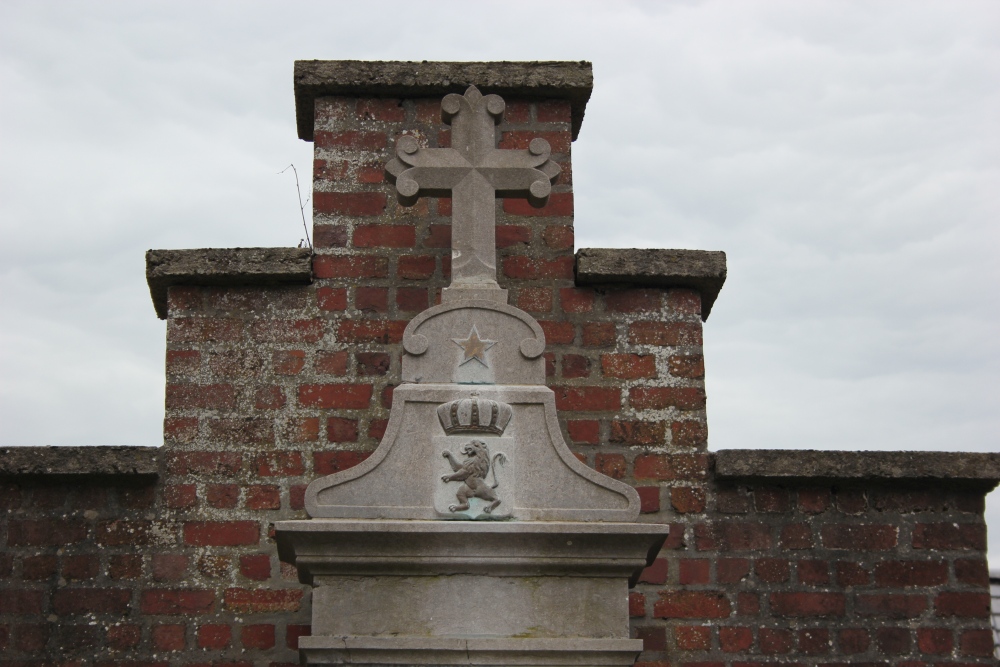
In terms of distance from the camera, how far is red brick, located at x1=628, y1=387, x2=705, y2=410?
402cm

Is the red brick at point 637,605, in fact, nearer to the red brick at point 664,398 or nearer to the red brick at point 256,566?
the red brick at point 664,398

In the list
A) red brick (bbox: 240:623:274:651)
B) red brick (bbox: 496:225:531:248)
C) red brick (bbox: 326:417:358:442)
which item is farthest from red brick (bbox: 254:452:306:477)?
red brick (bbox: 496:225:531:248)

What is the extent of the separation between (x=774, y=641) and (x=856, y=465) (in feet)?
1.98

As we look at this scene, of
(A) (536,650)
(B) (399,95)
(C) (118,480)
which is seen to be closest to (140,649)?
(C) (118,480)

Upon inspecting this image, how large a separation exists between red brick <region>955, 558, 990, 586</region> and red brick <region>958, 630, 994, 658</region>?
0.50 feet

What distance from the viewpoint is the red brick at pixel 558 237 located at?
13.7 ft

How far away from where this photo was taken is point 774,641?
3.82m

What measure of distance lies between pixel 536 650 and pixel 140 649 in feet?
4.49

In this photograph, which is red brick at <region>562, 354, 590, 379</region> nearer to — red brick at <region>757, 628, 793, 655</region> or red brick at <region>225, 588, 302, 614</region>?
red brick at <region>757, 628, 793, 655</region>

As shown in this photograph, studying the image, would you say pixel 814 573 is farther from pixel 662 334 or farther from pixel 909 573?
pixel 662 334

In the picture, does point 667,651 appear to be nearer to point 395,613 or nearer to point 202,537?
point 395,613

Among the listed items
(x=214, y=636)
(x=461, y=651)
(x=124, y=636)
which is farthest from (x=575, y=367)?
(x=124, y=636)

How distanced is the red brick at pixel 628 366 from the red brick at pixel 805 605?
31.7 inches

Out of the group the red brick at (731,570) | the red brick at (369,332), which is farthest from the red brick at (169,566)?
the red brick at (731,570)
